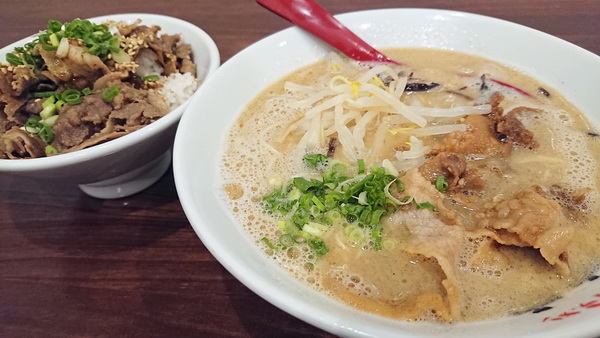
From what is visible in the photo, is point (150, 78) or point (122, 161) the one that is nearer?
point (122, 161)

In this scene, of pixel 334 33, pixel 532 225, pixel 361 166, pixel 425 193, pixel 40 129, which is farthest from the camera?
pixel 334 33

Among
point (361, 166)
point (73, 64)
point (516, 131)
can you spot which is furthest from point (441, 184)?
point (73, 64)

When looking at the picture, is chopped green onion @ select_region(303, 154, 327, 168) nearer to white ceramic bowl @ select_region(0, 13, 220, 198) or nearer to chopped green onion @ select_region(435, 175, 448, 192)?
chopped green onion @ select_region(435, 175, 448, 192)

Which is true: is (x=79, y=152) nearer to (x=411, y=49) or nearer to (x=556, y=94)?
(x=411, y=49)

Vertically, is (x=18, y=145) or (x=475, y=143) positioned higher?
(x=475, y=143)

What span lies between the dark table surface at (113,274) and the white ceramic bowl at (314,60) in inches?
12.7

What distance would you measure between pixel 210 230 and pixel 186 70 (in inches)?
43.6

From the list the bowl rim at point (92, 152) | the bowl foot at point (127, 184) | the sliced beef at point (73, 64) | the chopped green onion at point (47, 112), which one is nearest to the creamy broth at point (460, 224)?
the bowl rim at point (92, 152)

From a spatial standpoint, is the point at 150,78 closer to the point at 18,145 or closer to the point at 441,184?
the point at 18,145

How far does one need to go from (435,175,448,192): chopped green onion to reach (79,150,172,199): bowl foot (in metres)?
1.13

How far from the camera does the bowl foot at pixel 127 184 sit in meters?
1.68

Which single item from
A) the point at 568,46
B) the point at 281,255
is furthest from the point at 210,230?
the point at 568,46

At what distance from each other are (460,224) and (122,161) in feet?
3.87

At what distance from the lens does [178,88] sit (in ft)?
5.74
